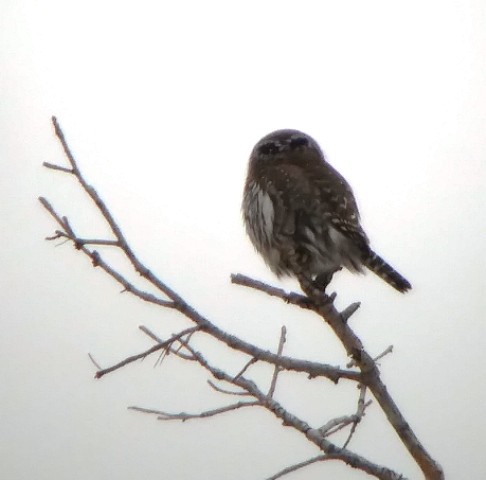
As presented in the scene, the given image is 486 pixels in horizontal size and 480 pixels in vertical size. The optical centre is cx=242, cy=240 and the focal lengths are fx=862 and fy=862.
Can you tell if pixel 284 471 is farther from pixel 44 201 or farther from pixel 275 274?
pixel 275 274

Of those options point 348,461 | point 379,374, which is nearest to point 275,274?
point 379,374

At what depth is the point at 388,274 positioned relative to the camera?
6043 mm

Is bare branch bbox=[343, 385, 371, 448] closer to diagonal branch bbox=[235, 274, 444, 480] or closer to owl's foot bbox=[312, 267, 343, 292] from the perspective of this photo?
diagonal branch bbox=[235, 274, 444, 480]

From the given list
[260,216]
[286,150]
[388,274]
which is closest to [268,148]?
[286,150]

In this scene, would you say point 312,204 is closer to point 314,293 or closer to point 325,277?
point 325,277

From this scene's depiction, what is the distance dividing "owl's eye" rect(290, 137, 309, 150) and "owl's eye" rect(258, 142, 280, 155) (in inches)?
5.8

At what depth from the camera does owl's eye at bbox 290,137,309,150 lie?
7803mm

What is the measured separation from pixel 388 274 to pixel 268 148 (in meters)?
2.17

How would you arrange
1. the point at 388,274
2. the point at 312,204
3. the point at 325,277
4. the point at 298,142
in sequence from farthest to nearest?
1. the point at 298,142
2. the point at 312,204
3. the point at 325,277
4. the point at 388,274

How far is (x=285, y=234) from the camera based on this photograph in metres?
6.50

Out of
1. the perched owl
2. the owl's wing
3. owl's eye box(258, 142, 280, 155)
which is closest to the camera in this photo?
the perched owl

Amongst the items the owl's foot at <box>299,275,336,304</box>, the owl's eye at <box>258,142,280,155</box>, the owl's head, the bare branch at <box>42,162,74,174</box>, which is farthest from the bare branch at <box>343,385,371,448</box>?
the owl's eye at <box>258,142,280,155</box>

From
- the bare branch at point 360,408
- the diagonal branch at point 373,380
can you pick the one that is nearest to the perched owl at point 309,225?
the diagonal branch at point 373,380

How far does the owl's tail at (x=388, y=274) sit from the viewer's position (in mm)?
5988
